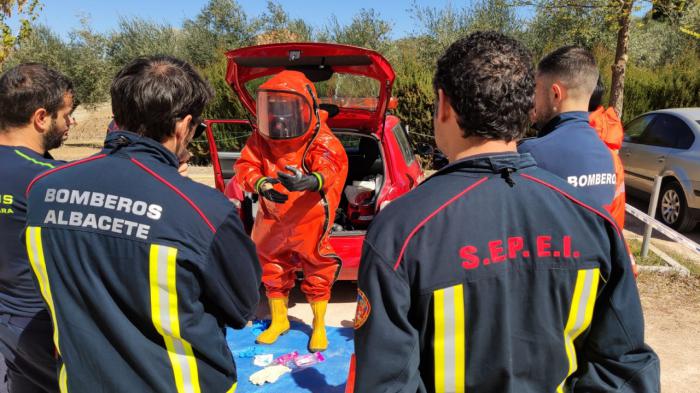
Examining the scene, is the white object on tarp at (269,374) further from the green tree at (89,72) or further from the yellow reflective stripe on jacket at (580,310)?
the green tree at (89,72)

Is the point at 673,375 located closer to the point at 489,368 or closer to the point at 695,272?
the point at 695,272

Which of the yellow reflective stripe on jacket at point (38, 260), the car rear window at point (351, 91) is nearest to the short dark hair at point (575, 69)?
the yellow reflective stripe on jacket at point (38, 260)

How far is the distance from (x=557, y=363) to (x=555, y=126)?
4.06 feet

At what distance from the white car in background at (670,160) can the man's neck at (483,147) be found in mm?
6328

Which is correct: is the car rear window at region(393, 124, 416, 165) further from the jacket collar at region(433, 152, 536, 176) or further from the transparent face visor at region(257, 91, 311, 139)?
the jacket collar at region(433, 152, 536, 176)

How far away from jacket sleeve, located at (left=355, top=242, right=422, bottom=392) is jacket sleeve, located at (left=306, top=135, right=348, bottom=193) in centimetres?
217

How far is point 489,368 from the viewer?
1.26 metres

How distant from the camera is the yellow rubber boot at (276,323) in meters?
3.74

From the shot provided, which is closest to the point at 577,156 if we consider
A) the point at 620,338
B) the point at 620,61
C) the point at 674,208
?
the point at 620,338

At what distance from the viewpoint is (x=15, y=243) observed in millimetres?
1932

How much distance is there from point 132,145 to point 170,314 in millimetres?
523

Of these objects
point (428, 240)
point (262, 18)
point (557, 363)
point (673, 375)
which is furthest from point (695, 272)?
point (262, 18)

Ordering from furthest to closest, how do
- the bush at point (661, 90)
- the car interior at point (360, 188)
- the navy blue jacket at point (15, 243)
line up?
the bush at point (661, 90), the car interior at point (360, 188), the navy blue jacket at point (15, 243)

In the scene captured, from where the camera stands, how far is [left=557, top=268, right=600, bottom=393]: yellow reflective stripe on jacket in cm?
128
